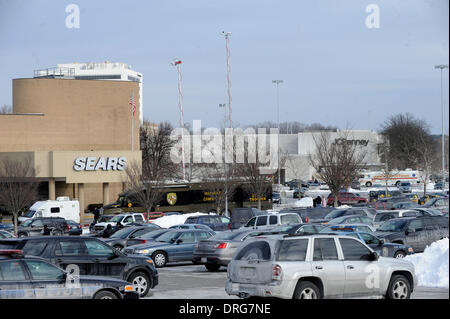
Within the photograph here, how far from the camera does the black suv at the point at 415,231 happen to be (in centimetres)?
2544

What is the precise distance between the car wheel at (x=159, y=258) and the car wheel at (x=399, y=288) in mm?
12127

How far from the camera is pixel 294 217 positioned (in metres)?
33.0

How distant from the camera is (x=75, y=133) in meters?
68.7

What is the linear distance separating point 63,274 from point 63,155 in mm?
48166

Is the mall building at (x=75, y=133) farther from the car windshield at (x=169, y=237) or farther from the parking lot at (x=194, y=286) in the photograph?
the parking lot at (x=194, y=286)

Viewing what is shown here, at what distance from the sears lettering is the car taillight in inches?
1935

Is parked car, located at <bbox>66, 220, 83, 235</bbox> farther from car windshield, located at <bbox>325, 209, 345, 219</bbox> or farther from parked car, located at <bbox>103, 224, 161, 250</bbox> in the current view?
car windshield, located at <bbox>325, 209, 345, 219</bbox>

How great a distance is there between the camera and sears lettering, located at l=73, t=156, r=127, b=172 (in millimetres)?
60756

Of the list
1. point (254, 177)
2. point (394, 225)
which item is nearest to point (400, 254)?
point (394, 225)

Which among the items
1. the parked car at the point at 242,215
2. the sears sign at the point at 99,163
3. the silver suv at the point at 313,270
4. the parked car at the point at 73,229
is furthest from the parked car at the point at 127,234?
the sears sign at the point at 99,163

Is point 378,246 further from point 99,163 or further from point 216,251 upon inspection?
point 99,163

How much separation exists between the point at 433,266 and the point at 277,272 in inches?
254

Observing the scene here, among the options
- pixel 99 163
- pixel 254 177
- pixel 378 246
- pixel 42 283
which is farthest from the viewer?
pixel 99 163
